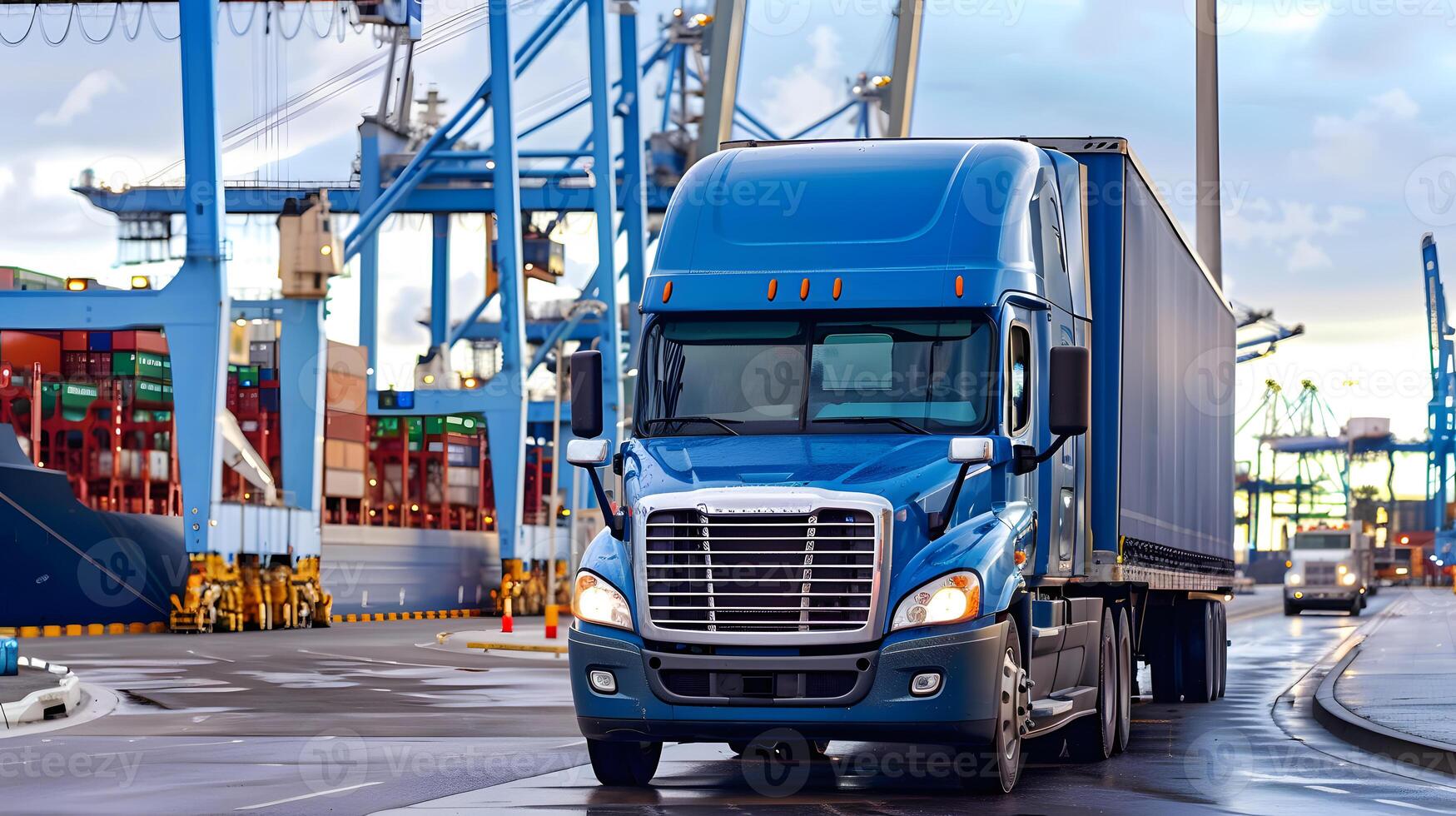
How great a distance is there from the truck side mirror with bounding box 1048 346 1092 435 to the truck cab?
59148 millimetres

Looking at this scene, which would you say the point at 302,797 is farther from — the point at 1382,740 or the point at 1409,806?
the point at 1382,740

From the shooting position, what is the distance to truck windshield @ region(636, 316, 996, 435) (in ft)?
40.2

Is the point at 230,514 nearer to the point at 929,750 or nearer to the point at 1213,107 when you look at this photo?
the point at 1213,107

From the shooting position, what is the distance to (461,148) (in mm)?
77188

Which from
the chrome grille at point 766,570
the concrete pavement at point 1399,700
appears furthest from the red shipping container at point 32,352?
the chrome grille at point 766,570

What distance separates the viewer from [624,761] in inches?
507

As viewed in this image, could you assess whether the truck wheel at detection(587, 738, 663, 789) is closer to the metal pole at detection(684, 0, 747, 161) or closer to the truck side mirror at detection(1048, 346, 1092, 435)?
the truck side mirror at detection(1048, 346, 1092, 435)

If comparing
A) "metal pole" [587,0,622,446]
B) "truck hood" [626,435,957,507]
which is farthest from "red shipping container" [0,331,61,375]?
"truck hood" [626,435,957,507]

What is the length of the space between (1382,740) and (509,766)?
694 cm

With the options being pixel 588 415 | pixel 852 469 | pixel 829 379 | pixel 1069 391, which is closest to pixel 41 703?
pixel 588 415

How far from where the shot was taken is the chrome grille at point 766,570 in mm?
11453

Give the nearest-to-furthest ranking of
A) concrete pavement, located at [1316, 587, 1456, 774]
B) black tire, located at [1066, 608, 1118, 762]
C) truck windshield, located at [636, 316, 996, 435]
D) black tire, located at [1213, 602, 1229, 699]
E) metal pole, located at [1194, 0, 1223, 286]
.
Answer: truck windshield, located at [636, 316, 996, 435] → black tire, located at [1066, 608, 1118, 762] → concrete pavement, located at [1316, 587, 1456, 774] → black tire, located at [1213, 602, 1229, 699] → metal pole, located at [1194, 0, 1223, 286]

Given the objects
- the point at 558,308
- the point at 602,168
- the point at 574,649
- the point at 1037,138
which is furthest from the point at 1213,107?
the point at 558,308

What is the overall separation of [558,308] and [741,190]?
7500 cm
